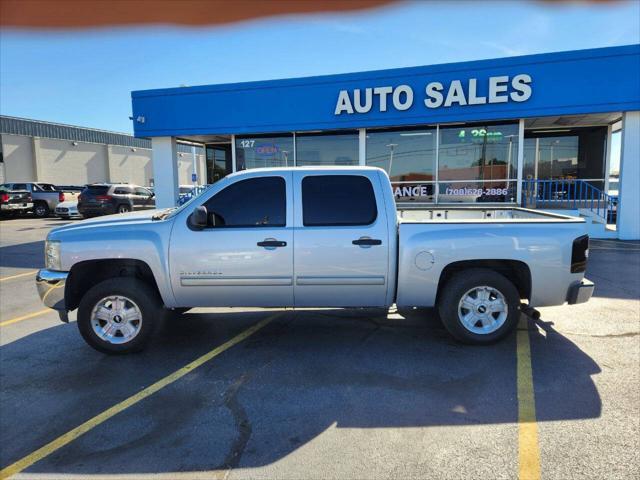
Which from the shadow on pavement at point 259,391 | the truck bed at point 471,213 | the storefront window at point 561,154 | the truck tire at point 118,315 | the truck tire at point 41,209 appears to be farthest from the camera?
the truck tire at point 41,209

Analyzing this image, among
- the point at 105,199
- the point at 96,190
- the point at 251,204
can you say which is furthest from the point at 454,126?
the point at 96,190

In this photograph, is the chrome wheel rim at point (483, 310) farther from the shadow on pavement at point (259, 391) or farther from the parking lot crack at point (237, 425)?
the parking lot crack at point (237, 425)

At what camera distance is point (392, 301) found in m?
4.86

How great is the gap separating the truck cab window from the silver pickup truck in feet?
0.04

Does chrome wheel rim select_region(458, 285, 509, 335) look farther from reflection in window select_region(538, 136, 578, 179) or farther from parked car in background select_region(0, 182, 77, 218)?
parked car in background select_region(0, 182, 77, 218)

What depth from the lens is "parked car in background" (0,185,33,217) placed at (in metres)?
23.1

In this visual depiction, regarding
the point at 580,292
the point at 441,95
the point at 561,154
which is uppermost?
the point at 441,95

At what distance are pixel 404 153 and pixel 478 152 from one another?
238 cm

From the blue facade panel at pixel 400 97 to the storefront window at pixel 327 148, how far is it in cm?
92

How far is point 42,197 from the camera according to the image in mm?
24578

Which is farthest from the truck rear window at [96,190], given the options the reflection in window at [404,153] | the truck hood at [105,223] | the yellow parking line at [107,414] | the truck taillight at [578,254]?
the truck taillight at [578,254]

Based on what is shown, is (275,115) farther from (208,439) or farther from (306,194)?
(208,439)

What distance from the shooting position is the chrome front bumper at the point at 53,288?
184 inches

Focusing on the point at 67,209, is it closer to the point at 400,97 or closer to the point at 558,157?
the point at 400,97
